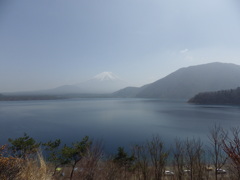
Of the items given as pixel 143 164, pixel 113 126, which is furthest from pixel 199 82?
pixel 143 164

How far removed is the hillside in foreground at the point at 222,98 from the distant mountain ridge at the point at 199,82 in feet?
154

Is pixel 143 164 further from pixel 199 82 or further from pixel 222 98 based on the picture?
pixel 199 82

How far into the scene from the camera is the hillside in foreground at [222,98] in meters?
51.3

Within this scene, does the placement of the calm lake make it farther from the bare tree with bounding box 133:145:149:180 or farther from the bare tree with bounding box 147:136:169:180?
the bare tree with bounding box 147:136:169:180

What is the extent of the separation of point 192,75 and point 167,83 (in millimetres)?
25525

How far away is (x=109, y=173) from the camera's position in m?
3.18

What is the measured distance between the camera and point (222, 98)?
5397 centimetres

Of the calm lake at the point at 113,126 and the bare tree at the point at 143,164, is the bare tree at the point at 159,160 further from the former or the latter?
the calm lake at the point at 113,126

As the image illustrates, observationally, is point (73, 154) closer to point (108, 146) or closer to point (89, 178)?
point (89, 178)

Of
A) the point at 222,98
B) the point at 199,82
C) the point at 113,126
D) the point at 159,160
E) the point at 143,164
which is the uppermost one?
the point at 199,82

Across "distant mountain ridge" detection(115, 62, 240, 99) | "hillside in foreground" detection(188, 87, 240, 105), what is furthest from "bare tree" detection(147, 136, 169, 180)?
"distant mountain ridge" detection(115, 62, 240, 99)

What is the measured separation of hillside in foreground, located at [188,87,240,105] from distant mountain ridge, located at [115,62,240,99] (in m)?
46.9

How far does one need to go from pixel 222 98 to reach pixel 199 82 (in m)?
72.0

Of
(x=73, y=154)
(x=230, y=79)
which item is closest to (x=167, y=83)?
(x=230, y=79)
